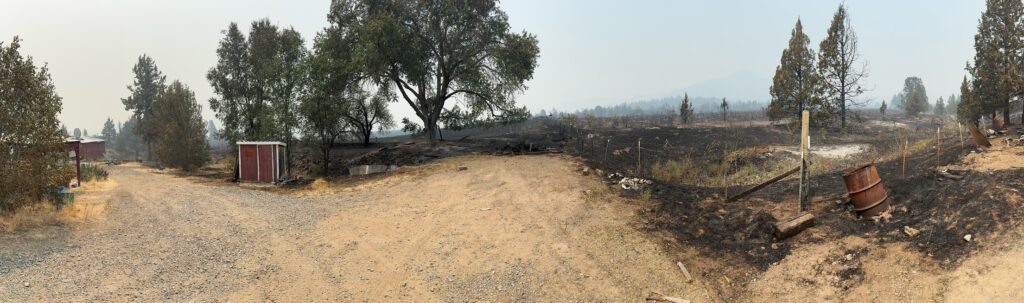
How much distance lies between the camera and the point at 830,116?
33094 millimetres

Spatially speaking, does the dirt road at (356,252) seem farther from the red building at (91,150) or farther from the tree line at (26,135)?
the red building at (91,150)

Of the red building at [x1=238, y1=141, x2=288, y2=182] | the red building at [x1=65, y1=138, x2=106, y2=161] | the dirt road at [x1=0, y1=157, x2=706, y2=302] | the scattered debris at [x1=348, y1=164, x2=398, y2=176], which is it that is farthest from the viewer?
the red building at [x1=65, y1=138, x2=106, y2=161]

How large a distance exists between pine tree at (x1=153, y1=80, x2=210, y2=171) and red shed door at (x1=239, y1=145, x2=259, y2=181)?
12.4 meters

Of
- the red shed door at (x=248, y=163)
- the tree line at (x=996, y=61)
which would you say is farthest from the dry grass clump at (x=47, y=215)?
the tree line at (x=996, y=61)

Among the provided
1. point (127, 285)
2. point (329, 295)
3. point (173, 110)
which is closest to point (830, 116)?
point (329, 295)

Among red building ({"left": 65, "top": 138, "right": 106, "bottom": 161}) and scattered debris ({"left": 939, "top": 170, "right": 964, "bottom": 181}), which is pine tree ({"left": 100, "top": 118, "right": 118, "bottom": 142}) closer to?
red building ({"left": 65, "top": 138, "right": 106, "bottom": 161})

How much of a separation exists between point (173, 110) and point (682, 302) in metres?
36.3

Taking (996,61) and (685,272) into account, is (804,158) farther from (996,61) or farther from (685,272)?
(996,61)

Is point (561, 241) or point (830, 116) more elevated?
point (830, 116)

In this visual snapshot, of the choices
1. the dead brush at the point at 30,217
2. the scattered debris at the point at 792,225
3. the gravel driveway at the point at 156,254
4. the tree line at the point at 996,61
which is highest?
the tree line at the point at 996,61

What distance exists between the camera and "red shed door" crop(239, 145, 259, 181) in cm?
2270

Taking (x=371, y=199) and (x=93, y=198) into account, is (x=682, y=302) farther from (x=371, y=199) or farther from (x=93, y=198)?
(x=93, y=198)

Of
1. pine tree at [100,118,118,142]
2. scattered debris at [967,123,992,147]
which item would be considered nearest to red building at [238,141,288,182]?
scattered debris at [967,123,992,147]

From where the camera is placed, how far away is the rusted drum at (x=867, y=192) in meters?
8.22
